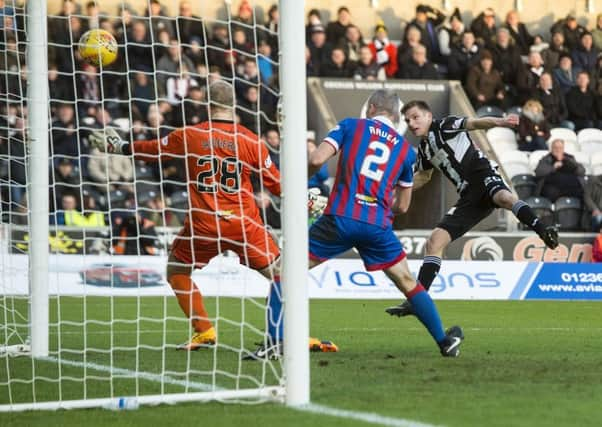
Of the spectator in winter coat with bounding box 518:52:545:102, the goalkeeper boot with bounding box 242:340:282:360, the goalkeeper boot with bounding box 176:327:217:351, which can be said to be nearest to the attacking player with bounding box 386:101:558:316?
the goalkeeper boot with bounding box 176:327:217:351

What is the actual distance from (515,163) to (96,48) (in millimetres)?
13360

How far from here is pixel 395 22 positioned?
24.0m

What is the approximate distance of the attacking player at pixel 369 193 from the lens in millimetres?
8109

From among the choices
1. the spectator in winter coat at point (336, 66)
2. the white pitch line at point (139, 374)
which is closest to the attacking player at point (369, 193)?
the white pitch line at point (139, 374)

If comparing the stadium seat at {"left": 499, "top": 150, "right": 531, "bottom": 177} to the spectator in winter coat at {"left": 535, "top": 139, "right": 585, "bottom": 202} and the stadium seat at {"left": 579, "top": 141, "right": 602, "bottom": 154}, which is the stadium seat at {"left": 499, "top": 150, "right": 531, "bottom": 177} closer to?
the spectator in winter coat at {"left": 535, "top": 139, "right": 585, "bottom": 202}

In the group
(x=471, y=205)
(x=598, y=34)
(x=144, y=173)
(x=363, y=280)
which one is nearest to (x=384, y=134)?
(x=471, y=205)

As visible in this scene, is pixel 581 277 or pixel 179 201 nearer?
pixel 581 277

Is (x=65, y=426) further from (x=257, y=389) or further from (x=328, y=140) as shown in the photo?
(x=328, y=140)

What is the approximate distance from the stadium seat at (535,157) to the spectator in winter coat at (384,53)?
2925 mm

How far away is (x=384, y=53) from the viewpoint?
21516mm

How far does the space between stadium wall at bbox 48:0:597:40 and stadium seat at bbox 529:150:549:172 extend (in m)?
4.51

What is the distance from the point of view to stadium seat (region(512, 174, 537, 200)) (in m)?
20.0

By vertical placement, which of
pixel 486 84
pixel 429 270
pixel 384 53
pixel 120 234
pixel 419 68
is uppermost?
pixel 384 53

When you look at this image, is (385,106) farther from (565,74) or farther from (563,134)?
(565,74)
